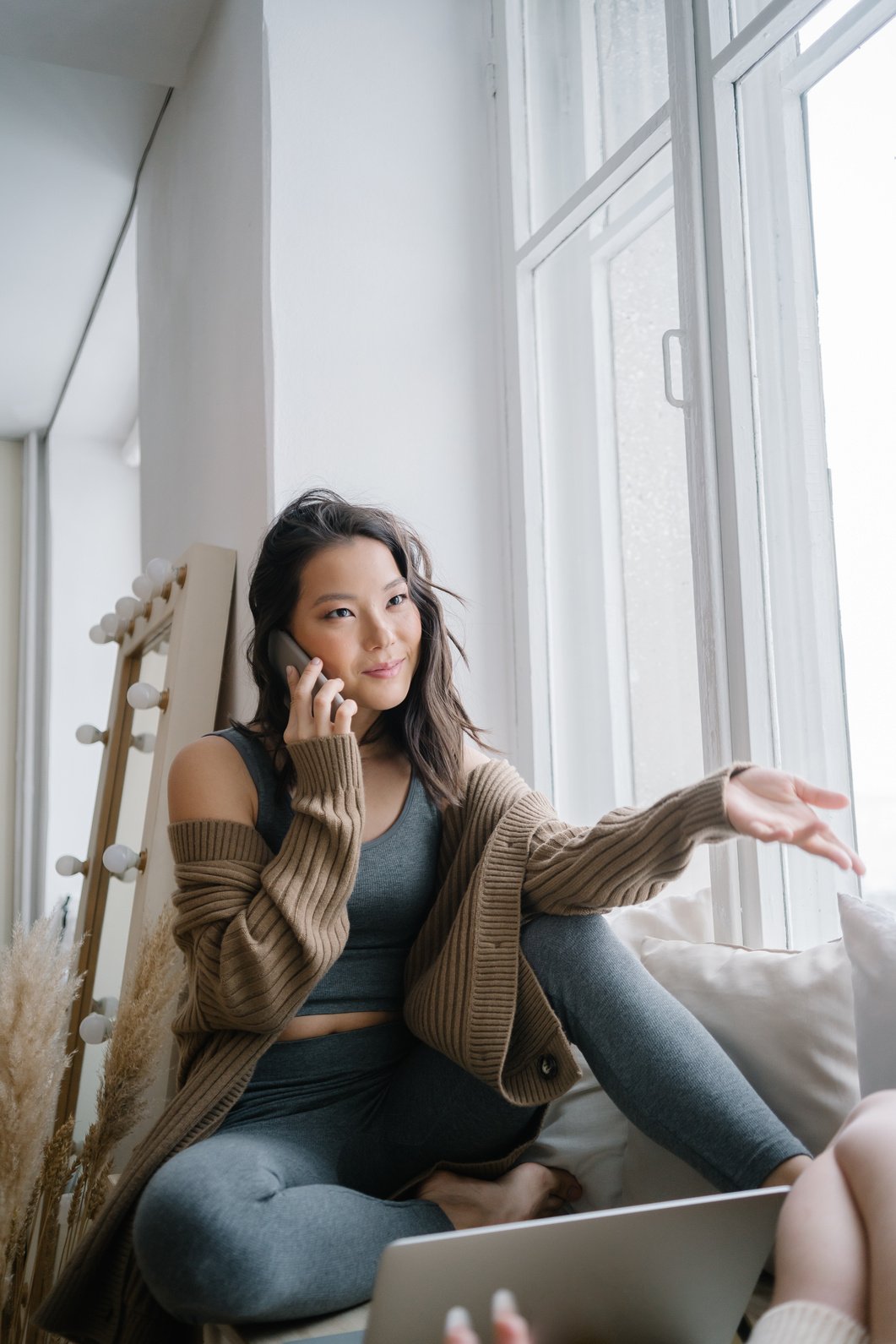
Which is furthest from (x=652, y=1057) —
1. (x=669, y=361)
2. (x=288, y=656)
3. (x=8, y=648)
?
(x=8, y=648)

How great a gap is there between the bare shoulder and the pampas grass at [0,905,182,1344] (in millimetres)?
162

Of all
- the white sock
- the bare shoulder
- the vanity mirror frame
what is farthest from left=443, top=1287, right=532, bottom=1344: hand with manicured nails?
the vanity mirror frame

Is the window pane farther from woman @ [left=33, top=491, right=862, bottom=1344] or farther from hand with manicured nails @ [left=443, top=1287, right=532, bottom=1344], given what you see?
hand with manicured nails @ [left=443, top=1287, right=532, bottom=1344]

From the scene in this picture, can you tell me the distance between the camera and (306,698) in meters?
1.36

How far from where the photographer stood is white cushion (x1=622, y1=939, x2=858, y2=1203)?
1075mm

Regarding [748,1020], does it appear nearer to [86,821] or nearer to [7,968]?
[7,968]

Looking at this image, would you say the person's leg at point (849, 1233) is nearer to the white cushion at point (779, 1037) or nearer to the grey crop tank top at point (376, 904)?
the white cushion at point (779, 1037)

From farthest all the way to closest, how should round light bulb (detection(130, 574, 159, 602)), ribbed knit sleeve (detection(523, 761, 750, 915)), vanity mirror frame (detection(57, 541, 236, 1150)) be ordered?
1. round light bulb (detection(130, 574, 159, 602))
2. vanity mirror frame (detection(57, 541, 236, 1150))
3. ribbed knit sleeve (detection(523, 761, 750, 915))

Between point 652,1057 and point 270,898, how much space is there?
438 millimetres

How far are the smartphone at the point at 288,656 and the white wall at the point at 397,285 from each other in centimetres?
44

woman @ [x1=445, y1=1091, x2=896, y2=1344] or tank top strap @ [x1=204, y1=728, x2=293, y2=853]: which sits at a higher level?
tank top strap @ [x1=204, y1=728, x2=293, y2=853]

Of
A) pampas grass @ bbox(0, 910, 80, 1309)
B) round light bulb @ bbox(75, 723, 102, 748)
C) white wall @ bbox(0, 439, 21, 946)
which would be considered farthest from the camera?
white wall @ bbox(0, 439, 21, 946)

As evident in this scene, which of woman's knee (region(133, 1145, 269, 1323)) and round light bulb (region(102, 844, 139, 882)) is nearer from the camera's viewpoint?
woman's knee (region(133, 1145, 269, 1323))

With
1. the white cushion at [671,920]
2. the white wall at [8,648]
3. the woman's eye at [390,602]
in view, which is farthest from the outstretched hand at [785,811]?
the white wall at [8,648]
